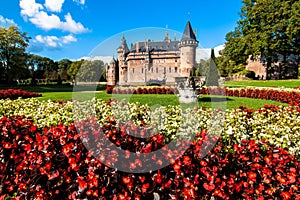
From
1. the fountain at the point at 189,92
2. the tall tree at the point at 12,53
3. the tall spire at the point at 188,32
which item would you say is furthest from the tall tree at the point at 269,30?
the tall tree at the point at 12,53

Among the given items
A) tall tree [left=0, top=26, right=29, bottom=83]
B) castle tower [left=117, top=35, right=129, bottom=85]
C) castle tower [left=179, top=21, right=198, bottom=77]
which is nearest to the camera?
tall tree [left=0, top=26, right=29, bottom=83]

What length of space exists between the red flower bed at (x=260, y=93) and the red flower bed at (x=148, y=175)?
9664mm

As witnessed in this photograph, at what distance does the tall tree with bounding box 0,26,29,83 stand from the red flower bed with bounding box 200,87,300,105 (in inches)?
1145

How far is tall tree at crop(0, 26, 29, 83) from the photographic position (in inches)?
1292

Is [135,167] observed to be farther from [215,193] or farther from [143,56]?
[143,56]

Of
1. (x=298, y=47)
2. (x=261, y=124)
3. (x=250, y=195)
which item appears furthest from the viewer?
(x=298, y=47)

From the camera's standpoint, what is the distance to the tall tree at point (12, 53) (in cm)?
3281

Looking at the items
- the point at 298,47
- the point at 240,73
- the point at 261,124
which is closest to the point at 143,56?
the point at 240,73

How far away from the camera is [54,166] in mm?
2654

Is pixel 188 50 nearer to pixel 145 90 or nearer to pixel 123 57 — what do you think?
pixel 123 57

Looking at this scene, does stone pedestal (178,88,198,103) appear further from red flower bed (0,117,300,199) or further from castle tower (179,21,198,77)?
castle tower (179,21,198,77)

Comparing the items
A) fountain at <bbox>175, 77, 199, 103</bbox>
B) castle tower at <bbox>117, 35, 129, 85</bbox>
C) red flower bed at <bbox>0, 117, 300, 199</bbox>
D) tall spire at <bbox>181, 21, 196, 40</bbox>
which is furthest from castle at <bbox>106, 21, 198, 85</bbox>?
red flower bed at <bbox>0, 117, 300, 199</bbox>

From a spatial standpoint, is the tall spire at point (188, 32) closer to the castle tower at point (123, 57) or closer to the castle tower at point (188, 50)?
the castle tower at point (188, 50)

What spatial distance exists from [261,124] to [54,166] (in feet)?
12.7
